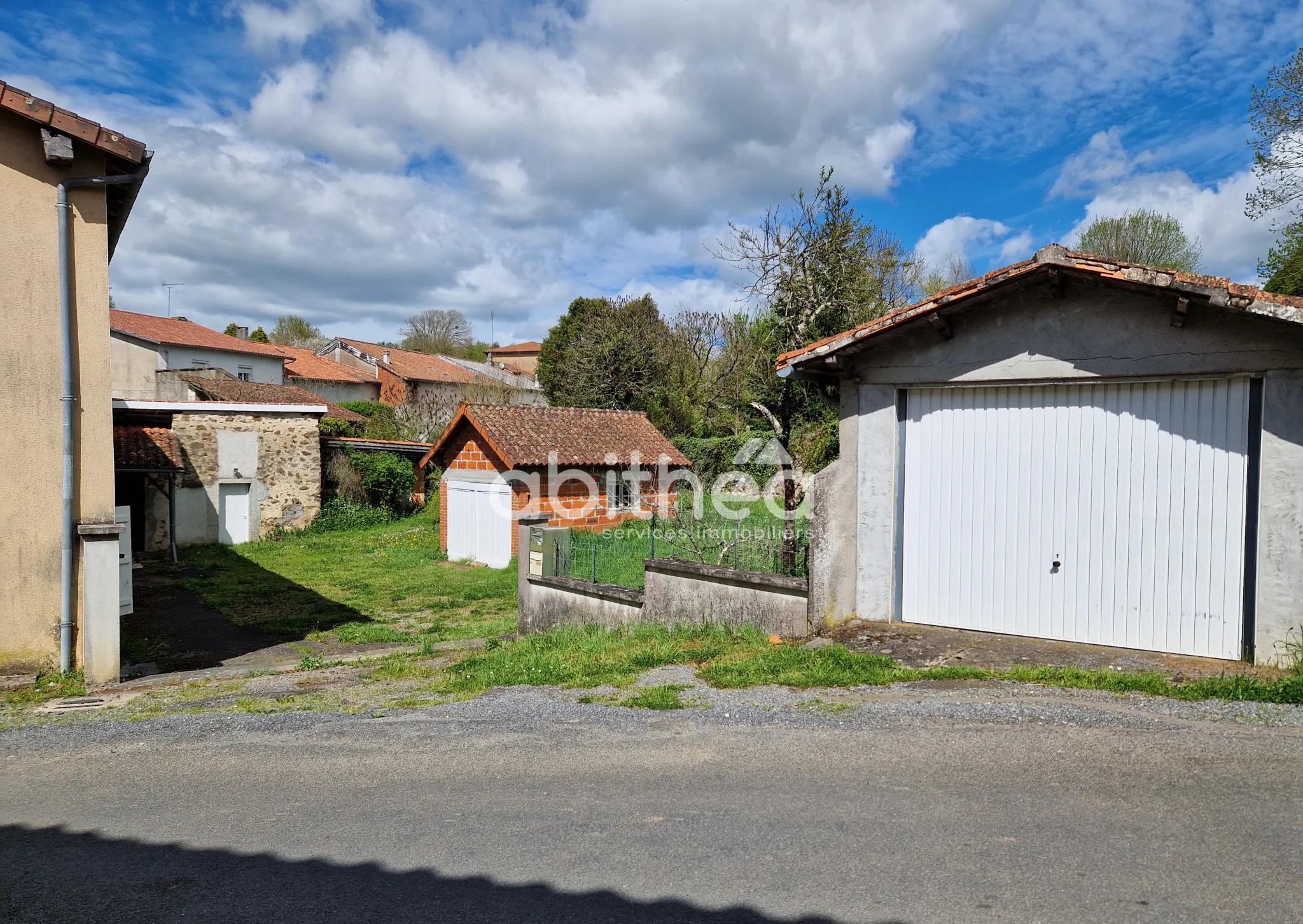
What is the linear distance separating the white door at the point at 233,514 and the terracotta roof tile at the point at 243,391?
19.2 ft

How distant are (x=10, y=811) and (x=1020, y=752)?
629 cm

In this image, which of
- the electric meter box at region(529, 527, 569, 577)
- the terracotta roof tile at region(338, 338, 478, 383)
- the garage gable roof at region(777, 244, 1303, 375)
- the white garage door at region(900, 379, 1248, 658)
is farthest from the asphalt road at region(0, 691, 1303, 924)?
the terracotta roof tile at region(338, 338, 478, 383)

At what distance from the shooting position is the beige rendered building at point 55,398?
8.13 meters

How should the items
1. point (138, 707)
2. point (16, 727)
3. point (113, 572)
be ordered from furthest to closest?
1. point (113, 572)
2. point (138, 707)
3. point (16, 727)

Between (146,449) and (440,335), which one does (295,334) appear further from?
(146,449)

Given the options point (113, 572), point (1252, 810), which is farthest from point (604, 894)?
point (113, 572)

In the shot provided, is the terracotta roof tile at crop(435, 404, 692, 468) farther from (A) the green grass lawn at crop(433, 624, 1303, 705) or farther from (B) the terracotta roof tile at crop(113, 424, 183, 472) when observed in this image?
(A) the green grass lawn at crop(433, 624, 1303, 705)

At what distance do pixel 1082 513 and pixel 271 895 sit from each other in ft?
22.4

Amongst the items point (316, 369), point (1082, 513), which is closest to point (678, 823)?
point (1082, 513)

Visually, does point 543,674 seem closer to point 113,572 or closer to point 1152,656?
point 113,572

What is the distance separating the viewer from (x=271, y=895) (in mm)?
3643

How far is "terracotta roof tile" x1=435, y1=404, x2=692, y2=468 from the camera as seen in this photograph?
741 inches

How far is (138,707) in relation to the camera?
7.39 meters

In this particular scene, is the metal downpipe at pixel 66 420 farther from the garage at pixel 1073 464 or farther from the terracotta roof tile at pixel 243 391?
the terracotta roof tile at pixel 243 391
